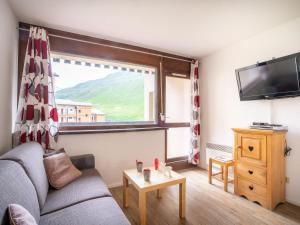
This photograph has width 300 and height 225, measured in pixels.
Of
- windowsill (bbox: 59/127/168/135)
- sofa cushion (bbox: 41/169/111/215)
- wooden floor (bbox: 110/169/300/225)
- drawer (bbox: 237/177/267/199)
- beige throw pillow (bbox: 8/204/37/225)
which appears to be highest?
windowsill (bbox: 59/127/168/135)

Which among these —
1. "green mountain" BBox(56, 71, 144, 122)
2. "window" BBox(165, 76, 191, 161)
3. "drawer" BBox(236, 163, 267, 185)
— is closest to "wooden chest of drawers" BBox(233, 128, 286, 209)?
"drawer" BBox(236, 163, 267, 185)

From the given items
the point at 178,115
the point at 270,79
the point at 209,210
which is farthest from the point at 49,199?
the point at 270,79

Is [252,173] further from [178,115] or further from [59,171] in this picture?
[59,171]

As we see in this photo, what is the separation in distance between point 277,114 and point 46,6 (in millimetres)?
3313

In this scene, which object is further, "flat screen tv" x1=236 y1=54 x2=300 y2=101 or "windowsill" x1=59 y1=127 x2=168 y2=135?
"windowsill" x1=59 y1=127 x2=168 y2=135

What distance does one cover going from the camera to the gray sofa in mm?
971

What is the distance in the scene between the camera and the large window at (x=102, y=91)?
8.57 ft

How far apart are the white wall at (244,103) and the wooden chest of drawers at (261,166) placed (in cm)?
15

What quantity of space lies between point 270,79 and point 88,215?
266 cm

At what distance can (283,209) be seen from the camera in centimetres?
208

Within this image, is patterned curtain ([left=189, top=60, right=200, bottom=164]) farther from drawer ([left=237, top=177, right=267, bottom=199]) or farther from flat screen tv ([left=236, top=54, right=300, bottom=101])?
drawer ([left=237, top=177, right=267, bottom=199])

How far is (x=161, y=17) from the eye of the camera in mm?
2119

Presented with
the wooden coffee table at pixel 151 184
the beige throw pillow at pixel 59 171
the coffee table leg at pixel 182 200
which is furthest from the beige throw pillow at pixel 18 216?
the coffee table leg at pixel 182 200

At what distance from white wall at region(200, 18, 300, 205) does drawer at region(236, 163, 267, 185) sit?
1.50ft
